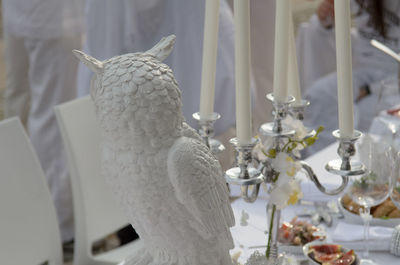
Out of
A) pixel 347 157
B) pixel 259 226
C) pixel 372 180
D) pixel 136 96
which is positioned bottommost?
pixel 259 226

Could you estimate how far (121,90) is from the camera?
91cm

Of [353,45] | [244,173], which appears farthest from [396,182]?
[353,45]

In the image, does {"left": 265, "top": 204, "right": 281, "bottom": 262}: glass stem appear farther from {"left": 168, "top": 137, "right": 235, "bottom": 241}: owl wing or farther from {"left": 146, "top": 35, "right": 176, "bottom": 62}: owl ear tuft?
{"left": 146, "top": 35, "right": 176, "bottom": 62}: owl ear tuft

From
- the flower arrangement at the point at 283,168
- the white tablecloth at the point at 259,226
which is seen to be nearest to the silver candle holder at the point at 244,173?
the flower arrangement at the point at 283,168

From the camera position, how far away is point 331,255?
1299 mm

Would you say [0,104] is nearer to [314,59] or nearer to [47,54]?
[47,54]

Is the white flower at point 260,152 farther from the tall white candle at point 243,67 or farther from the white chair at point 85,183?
the white chair at point 85,183

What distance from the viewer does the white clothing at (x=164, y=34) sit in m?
2.63

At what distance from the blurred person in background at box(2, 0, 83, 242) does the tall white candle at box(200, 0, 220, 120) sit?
196 cm

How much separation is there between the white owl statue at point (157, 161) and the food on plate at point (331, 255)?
36 centimetres

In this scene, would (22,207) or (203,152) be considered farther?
(22,207)

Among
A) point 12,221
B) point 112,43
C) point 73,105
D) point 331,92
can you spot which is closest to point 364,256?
point 12,221

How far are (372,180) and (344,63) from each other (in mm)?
425

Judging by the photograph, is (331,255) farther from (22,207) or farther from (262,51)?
(262,51)
